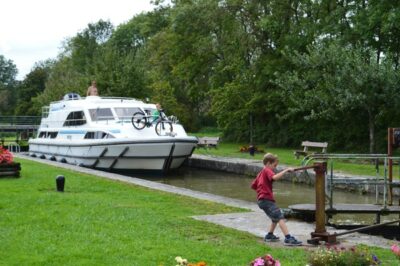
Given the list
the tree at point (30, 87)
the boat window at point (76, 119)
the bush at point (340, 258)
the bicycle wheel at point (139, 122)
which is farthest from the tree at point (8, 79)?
the bush at point (340, 258)

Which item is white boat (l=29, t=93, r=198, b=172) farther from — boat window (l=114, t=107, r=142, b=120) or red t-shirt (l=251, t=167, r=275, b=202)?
red t-shirt (l=251, t=167, r=275, b=202)

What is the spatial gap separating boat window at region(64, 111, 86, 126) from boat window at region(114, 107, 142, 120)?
1.80 m

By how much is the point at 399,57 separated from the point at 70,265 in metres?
24.1

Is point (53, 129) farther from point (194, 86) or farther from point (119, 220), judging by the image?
point (119, 220)

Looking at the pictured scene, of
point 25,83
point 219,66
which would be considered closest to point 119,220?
point 219,66

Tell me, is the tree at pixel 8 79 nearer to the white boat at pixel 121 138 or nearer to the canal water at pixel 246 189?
the white boat at pixel 121 138

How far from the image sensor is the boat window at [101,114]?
26219mm

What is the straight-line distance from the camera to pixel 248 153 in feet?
99.7

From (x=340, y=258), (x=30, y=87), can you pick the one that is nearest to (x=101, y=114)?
(x=340, y=258)

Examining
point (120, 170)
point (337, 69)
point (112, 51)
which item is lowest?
point (120, 170)

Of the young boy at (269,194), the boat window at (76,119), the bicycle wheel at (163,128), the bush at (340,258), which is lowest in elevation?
the bush at (340,258)

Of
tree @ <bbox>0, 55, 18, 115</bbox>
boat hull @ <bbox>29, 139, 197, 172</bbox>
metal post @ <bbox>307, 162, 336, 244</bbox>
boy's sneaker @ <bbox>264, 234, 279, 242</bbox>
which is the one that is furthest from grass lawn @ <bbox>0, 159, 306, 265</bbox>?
tree @ <bbox>0, 55, 18, 115</bbox>

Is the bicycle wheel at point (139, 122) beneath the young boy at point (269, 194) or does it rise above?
above

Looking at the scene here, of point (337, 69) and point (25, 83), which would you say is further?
point (25, 83)
